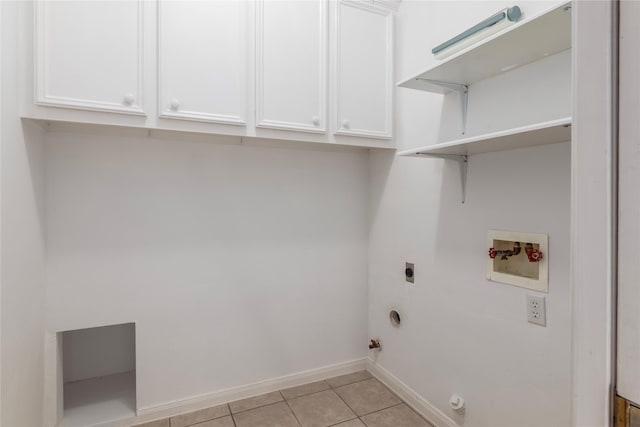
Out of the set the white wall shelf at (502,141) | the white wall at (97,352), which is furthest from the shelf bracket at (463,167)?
the white wall at (97,352)

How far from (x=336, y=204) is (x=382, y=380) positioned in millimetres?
1275

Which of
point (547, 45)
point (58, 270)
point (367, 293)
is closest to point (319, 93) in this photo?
point (547, 45)

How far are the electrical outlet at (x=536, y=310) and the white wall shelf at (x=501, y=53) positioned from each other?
33.6 inches

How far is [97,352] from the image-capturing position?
2.20 m

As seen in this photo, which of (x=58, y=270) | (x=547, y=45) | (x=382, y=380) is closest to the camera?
(x=547, y=45)

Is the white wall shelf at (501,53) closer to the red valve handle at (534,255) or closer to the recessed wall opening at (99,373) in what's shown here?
the red valve handle at (534,255)

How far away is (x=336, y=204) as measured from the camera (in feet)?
8.03

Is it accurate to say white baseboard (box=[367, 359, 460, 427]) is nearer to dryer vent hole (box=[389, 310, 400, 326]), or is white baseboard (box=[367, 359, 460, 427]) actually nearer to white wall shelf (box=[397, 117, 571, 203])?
dryer vent hole (box=[389, 310, 400, 326])

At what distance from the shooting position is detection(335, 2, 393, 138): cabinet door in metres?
2.01

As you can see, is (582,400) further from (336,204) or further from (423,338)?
(336,204)

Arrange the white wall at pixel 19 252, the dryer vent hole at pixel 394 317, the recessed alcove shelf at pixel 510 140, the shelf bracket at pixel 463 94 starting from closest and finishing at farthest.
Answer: the recessed alcove shelf at pixel 510 140, the white wall at pixel 19 252, the shelf bracket at pixel 463 94, the dryer vent hole at pixel 394 317

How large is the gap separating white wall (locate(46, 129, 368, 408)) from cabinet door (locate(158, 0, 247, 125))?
14.6 inches

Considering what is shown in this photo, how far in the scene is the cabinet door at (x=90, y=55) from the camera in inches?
55.7

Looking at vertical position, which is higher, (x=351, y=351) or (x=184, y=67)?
(x=184, y=67)
